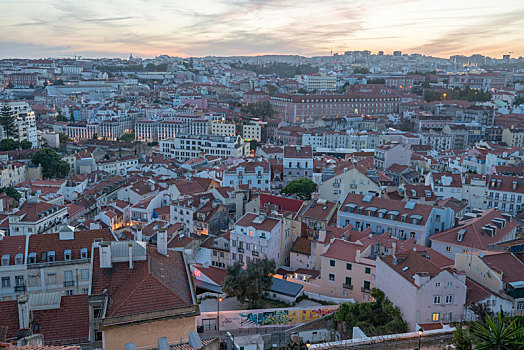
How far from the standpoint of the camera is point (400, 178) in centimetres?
4588

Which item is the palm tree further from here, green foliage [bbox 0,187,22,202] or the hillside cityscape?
green foliage [bbox 0,187,22,202]

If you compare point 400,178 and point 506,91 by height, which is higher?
point 506,91

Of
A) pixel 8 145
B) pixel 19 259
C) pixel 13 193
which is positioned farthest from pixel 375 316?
pixel 8 145

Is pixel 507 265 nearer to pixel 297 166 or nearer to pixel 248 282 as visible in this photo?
pixel 248 282

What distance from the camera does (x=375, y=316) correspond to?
18.2m

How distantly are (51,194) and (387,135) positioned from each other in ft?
143

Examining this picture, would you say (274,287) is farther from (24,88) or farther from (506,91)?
(24,88)

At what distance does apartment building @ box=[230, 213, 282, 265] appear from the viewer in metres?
25.3

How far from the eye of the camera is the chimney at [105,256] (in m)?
13.5

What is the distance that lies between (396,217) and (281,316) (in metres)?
11.2

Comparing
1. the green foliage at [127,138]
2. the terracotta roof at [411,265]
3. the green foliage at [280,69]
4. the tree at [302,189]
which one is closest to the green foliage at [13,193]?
the tree at [302,189]

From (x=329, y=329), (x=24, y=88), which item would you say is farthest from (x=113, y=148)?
(x=24, y=88)

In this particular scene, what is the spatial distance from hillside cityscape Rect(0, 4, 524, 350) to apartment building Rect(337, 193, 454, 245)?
3.4 inches

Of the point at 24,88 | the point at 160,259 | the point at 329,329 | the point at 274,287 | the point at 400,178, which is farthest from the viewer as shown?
the point at 24,88
